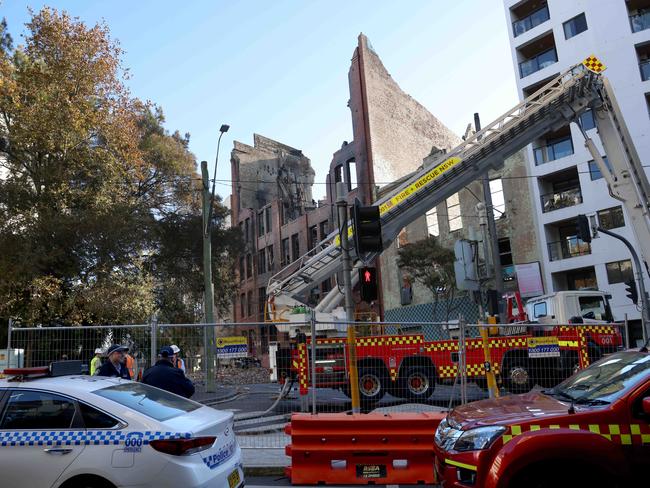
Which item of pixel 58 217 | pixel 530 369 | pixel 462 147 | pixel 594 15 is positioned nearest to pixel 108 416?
pixel 530 369

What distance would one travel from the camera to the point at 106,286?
20531mm

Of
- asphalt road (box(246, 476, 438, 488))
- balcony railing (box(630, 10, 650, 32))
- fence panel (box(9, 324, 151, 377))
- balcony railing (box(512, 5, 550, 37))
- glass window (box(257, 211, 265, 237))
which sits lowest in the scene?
asphalt road (box(246, 476, 438, 488))

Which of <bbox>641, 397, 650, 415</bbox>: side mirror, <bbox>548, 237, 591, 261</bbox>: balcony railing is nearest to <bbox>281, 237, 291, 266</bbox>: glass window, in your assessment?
<bbox>548, 237, 591, 261</bbox>: balcony railing

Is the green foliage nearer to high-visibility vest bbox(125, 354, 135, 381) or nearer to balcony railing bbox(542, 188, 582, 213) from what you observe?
high-visibility vest bbox(125, 354, 135, 381)

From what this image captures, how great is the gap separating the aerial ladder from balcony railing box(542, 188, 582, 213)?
57.7ft

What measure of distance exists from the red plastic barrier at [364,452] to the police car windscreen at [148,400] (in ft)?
5.53

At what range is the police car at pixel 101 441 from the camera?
4492 millimetres

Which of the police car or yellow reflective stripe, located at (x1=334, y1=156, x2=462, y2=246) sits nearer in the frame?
the police car

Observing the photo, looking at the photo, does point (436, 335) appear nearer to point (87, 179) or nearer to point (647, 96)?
point (87, 179)

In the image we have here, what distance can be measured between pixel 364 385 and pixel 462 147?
722 cm

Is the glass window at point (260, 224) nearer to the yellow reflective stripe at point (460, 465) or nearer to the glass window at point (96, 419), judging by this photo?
the glass window at point (96, 419)

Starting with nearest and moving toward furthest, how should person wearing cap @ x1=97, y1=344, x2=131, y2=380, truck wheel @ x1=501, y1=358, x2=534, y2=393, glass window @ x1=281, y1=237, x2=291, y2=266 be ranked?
person wearing cap @ x1=97, y1=344, x2=131, y2=380, truck wheel @ x1=501, y1=358, x2=534, y2=393, glass window @ x1=281, y1=237, x2=291, y2=266

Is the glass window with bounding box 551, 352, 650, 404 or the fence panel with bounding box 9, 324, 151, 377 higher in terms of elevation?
the fence panel with bounding box 9, 324, 151, 377

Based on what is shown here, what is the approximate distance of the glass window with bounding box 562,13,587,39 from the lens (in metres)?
32.4
